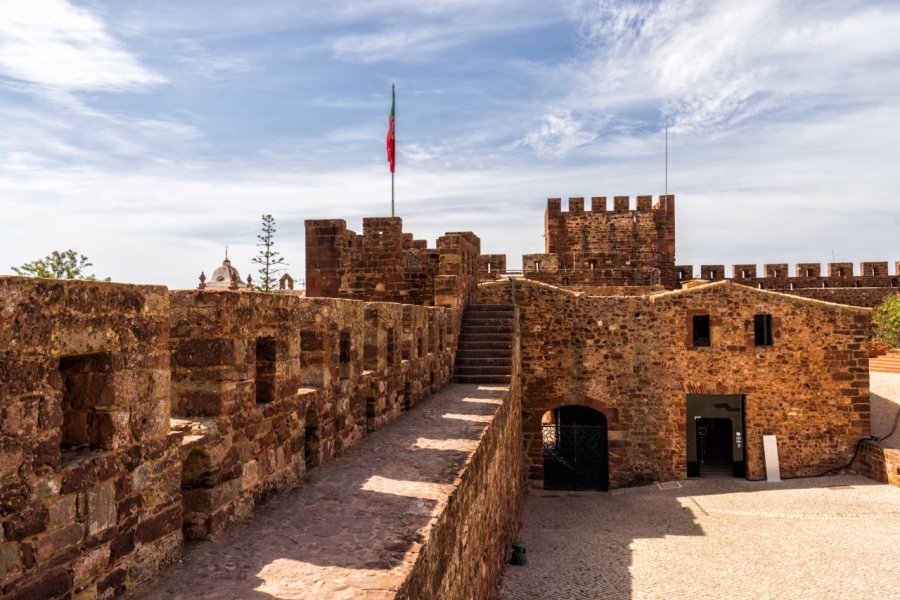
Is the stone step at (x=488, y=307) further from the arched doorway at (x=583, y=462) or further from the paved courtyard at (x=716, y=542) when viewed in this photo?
the paved courtyard at (x=716, y=542)

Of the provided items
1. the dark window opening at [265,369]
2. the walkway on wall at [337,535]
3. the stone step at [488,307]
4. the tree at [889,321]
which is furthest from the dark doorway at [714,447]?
the dark window opening at [265,369]

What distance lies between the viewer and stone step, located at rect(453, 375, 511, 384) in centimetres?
1325

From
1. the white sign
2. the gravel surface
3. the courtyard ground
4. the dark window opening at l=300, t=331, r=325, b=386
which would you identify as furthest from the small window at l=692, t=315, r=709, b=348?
the dark window opening at l=300, t=331, r=325, b=386

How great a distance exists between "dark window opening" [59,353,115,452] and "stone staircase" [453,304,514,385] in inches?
409

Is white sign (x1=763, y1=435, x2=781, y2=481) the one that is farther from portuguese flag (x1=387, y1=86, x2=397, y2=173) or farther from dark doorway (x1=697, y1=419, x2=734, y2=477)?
portuguese flag (x1=387, y1=86, x2=397, y2=173)

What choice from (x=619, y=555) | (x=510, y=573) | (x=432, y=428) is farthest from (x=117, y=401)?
(x=619, y=555)

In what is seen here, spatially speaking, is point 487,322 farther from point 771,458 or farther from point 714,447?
point 714,447

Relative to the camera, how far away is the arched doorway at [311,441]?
19.5ft

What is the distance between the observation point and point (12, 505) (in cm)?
257

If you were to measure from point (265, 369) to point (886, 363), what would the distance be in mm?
22815

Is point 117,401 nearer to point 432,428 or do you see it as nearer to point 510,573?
point 432,428

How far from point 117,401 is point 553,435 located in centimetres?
1882

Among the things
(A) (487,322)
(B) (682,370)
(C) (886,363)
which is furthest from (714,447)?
(A) (487,322)

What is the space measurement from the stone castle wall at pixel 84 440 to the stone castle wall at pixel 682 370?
44.6 feet
